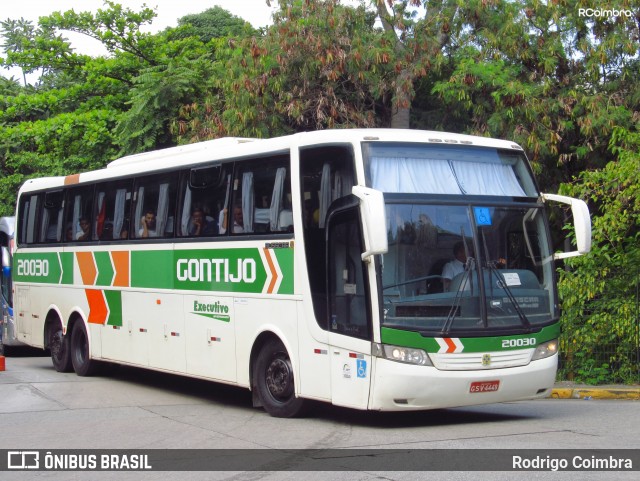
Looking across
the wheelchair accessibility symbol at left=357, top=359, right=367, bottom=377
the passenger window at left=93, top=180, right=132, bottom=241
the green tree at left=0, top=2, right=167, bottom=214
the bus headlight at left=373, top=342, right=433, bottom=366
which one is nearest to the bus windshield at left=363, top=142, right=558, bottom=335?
the bus headlight at left=373, top=342, right=433, bottom=366

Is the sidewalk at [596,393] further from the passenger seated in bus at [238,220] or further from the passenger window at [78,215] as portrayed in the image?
the passenger window at [78,215]

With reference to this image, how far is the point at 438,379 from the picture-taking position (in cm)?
1048

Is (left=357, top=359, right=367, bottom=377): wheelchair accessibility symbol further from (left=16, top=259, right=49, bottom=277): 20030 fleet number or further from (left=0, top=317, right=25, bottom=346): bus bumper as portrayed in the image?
(left=0, top=317, right=25, bottom=346): bus bumper

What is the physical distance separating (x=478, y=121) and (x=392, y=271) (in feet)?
34.9

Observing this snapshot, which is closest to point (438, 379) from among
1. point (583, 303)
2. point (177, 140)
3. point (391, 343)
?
point (391, 343)

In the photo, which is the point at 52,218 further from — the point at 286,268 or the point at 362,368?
the point at 362,368

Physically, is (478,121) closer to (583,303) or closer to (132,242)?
(583,303)

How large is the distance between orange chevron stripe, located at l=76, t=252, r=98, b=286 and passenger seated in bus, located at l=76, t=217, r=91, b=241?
0.28m

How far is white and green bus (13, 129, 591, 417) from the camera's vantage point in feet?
34.5

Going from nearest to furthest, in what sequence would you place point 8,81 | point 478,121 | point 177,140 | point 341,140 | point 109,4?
point 341,140 → point 478,121 → point 177,140 → point 109,4 → point 8,81

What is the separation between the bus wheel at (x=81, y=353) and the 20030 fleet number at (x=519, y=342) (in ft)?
29.6

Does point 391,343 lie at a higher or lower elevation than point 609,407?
higher

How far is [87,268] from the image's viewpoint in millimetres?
17250

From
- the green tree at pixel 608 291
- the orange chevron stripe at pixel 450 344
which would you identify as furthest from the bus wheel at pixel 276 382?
the green tree at pixel 608 291
